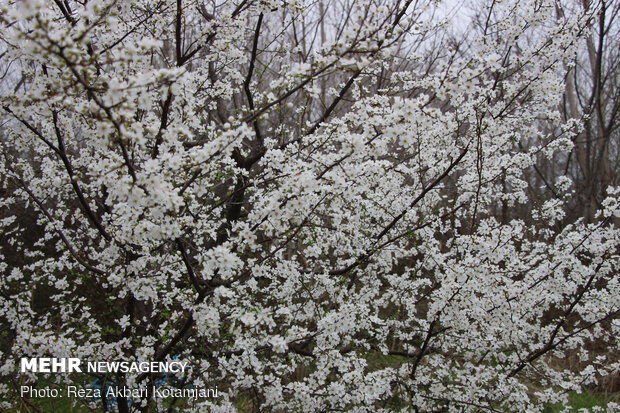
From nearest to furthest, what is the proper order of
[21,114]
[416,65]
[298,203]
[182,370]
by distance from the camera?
[298,203] → [21,114] → [182,370] → [416,65]

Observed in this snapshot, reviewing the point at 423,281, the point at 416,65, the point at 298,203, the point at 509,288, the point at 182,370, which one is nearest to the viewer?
the point at 298,203

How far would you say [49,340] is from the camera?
3.24m

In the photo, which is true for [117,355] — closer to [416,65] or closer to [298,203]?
[298,203]

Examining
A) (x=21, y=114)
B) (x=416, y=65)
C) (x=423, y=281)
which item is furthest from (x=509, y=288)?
(x=416, y=65)

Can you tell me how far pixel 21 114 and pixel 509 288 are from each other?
4581mm

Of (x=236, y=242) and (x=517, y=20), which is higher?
(x=517, y=20)

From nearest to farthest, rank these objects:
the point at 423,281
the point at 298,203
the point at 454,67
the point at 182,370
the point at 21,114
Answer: the point at 298,203 < the point at 21,114 < the point at 454,67 < the point at 182,370 < the point at 423,281

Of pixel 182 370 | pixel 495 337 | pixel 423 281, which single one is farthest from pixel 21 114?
pixel 495 337

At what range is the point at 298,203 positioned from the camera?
2859mm

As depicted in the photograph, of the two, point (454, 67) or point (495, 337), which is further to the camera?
point (495, 337)

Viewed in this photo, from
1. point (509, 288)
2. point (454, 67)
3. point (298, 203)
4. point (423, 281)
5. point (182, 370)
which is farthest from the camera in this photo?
point (423, 281)

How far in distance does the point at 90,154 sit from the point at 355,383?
373cm

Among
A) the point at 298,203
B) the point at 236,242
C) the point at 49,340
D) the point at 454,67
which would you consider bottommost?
the point at 49,340

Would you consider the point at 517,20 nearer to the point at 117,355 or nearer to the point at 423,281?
the point at 423,281
